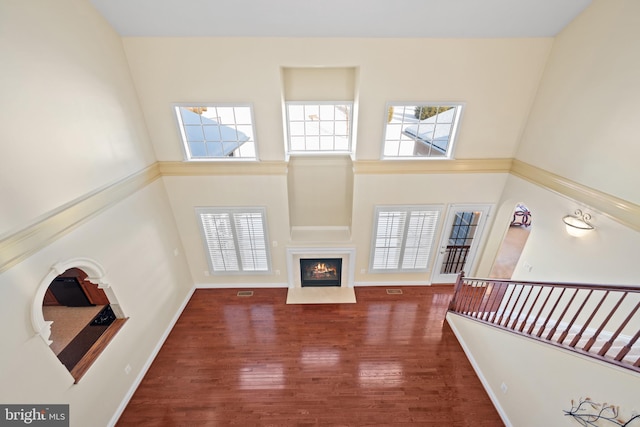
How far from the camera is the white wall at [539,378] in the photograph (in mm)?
2330

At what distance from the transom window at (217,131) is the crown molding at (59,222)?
47.8 inches

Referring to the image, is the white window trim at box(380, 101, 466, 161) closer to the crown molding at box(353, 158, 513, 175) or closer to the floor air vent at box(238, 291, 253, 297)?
the crown molding at box(353, 158, 513, 175)

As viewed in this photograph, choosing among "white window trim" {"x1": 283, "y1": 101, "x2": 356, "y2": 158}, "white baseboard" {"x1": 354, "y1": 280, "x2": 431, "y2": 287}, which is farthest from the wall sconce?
"white window trim" {"x1": 283, "y1": 101, "x2": 356, "y2": 158}

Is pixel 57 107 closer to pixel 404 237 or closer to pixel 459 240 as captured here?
pixel 404 237

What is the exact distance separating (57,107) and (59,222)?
1.35 metres

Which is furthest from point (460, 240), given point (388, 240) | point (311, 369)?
point (311, 369)

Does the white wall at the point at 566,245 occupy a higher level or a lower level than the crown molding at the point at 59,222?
lower

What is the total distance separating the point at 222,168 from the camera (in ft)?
16.7

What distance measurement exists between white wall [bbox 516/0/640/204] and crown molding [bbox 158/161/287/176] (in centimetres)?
459

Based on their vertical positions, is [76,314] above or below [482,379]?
above

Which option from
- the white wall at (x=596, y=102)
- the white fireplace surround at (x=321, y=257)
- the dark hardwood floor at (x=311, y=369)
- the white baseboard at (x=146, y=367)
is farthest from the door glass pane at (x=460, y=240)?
the white baseboard at (x=146, y=367)

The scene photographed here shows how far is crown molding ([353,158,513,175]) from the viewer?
5.07m

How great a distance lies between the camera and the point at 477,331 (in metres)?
4.32

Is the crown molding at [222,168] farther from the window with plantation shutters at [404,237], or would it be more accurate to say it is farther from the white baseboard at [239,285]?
the white baseboard at [239,285]
